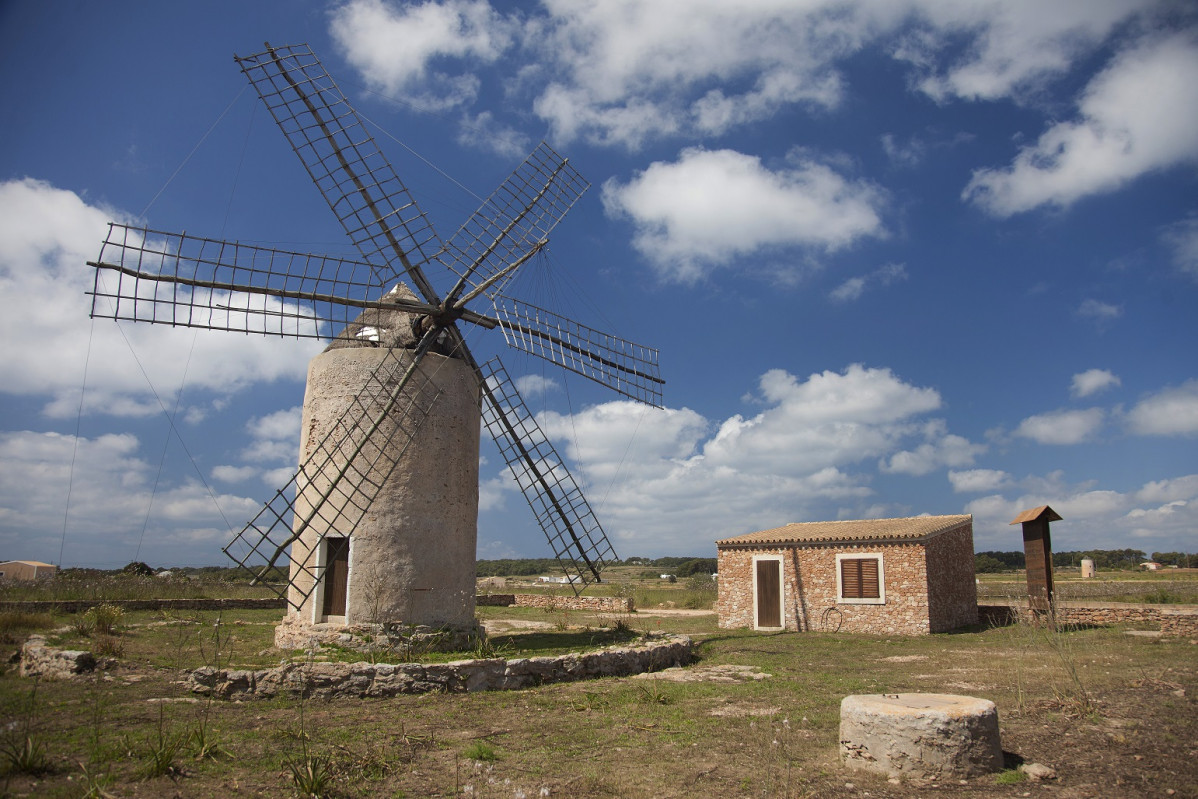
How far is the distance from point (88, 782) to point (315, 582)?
22.6 feet

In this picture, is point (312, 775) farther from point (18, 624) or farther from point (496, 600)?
point (496, 600)

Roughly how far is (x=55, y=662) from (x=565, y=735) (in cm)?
621

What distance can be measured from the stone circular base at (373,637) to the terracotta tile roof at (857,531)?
420 inches

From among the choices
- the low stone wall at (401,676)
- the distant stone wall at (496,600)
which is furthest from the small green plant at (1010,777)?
the distant stone wall at (496,600)

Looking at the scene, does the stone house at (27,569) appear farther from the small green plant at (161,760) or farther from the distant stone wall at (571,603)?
the small green plant at (161,760)

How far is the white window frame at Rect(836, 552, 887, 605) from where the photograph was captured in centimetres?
1820

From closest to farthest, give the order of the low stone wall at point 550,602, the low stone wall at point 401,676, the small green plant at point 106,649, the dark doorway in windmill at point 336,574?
the low stone wall at point 401,676 < the small green plant at point 106,649 < the dark doorway in windmill at point 336,574 < the low stone wall at point 550,602

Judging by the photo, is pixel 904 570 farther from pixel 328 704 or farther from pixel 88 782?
pixel 88 782

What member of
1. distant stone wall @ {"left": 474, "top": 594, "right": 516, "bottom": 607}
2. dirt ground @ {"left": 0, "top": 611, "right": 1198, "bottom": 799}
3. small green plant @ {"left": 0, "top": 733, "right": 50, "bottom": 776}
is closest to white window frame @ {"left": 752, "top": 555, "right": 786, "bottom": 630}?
dirt ground @ {"left": 0, "top": 611, "right": 1198, "bottom": 799}

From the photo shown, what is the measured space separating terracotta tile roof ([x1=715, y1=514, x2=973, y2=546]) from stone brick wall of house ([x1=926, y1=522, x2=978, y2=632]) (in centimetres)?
31

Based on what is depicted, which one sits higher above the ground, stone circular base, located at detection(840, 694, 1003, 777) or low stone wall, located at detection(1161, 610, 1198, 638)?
stone circular base, located at detection(840, 694, 1003, 777)

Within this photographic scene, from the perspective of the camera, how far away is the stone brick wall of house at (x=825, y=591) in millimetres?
17797

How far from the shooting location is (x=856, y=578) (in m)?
18.6

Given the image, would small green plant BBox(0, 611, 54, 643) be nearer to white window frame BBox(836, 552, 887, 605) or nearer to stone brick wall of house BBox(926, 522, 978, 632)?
white window frame BBox(836, 552, 887, 605)
